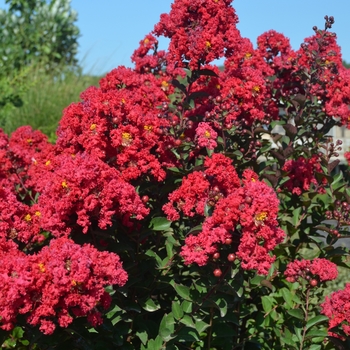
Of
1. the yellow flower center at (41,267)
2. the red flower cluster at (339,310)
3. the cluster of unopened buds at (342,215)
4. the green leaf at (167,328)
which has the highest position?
the cluster of unopened buds at (342,215)

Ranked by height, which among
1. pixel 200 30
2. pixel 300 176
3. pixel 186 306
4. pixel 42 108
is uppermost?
pixel 200 30

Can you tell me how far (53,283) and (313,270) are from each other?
1.33m

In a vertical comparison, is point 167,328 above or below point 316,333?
below

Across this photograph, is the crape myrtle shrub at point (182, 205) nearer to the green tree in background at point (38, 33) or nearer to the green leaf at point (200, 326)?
the green leaf at point (200, 326)

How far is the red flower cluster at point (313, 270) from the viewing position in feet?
9.28

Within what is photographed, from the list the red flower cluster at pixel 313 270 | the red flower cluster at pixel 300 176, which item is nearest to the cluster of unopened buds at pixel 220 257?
the red flower cluster at pixel 313 270

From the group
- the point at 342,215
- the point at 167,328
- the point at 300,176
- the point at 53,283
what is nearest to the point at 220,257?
the point at 167,328

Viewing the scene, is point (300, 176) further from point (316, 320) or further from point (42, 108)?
point (42, 108)

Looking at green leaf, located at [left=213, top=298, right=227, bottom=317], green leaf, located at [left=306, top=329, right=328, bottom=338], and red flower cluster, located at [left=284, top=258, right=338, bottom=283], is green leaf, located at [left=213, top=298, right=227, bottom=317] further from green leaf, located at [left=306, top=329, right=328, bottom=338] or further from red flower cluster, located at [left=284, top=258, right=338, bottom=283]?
green leaf, located at [left=306, top=329, right=328, bottom=338]

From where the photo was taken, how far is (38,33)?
51.6 feet

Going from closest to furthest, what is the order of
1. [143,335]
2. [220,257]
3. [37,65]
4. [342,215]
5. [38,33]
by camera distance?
[220,257]
[143,335]
[342,215]
[37,65]
[38,33]

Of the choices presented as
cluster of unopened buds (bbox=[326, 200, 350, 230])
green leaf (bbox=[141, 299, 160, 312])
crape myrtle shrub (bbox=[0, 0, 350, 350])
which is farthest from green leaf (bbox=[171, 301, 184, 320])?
cluster of unopened buds (bbox=[326, 200, 350, 230])

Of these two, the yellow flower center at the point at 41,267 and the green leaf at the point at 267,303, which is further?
the green leaf at the point at 267,303

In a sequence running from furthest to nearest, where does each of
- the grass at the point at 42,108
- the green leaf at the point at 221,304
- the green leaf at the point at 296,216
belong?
the grass at the point at 42,108
the green leaf at the point at 296,216
the green leaf at the point at 221,304
